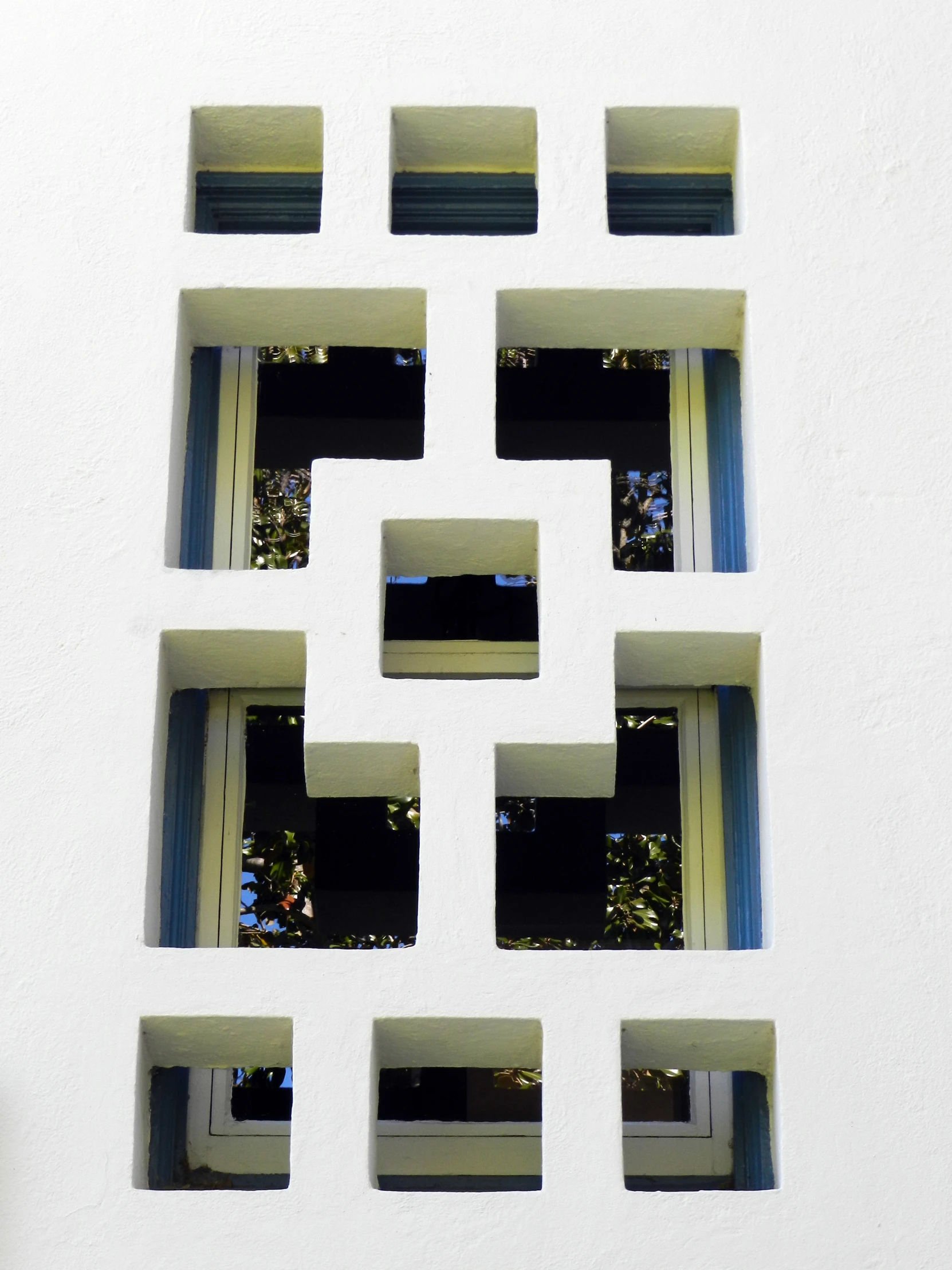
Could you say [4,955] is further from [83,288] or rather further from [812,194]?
[812,194]

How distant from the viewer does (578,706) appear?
3230mm

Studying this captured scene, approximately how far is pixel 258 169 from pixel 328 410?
1.80 feet

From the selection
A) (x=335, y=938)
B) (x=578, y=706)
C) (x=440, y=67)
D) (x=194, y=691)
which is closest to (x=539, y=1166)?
(x=335, y=938)

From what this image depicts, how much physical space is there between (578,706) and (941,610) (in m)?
0.71

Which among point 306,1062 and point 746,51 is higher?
point 746,51

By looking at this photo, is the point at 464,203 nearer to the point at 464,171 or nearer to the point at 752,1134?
the point at 464,171

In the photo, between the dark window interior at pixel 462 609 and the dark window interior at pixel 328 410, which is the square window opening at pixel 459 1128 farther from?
the dark window interior at pixel 328 410

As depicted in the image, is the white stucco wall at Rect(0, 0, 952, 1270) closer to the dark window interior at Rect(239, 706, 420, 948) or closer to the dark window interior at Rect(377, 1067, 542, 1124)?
the dark window interior at Rect(239, 706, 420, 948)

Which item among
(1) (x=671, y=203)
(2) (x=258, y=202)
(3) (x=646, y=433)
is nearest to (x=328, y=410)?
(2) (x=258, y=202)

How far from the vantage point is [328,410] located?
3980 millimetres

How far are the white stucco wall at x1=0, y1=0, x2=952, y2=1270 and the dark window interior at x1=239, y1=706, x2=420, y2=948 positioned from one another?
273mm

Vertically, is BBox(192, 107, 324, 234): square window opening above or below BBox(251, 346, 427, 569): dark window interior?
above

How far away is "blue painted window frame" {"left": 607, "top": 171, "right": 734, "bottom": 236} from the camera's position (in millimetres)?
3873

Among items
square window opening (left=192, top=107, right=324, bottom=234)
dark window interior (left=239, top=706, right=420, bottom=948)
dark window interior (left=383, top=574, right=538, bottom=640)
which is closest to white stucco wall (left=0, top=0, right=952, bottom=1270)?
square window opening (left=192, top=107, right=324, bottom=234)
